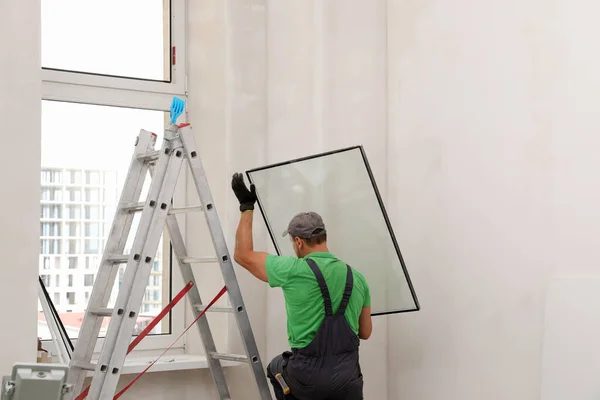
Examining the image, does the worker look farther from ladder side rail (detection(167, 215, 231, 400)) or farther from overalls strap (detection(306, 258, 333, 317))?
ladder side rail (detection(167, 215, 231, 400))

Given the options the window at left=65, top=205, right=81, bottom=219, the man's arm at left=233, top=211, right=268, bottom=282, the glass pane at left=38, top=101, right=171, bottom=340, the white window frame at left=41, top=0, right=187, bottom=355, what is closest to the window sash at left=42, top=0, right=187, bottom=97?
the white window frame at left=41, top=0, right=187, bottom=355

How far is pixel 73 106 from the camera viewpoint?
Answer: 3.83 meters

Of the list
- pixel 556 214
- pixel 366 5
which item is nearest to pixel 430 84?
pixel 366 5

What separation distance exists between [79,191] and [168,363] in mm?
882

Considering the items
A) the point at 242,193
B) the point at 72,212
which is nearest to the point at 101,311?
the point at 242,193

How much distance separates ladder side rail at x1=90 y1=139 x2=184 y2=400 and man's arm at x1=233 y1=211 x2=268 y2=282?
1.08 ft

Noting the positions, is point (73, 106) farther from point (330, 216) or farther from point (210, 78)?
point (330, 216)

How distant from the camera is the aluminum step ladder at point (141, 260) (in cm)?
279

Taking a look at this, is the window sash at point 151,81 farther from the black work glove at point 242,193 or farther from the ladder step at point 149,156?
the black work glove at point 242,193

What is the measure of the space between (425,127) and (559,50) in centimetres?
77

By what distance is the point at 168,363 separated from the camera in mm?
3662

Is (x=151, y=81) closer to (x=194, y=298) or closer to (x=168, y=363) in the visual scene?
(x=194, y=298)

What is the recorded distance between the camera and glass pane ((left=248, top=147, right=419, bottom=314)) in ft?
10.7

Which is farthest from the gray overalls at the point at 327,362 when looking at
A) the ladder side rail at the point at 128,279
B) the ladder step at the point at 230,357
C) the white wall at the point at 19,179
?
the white wall at the point at 19,179
